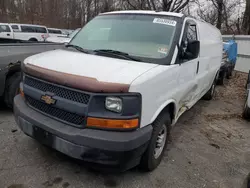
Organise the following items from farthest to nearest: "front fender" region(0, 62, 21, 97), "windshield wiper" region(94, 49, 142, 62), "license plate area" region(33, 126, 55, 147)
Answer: "front fender" region(0, 62, 21, 97) < "windshield wiper" region(94, 49, 142, 62) < "license plate area" region(33, 126, 55, 147)

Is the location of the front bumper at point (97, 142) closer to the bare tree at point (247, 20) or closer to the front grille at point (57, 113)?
the front grille at point (57, 113)

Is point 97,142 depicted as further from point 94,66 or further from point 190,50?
point 190,50

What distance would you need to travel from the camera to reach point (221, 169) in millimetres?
3314

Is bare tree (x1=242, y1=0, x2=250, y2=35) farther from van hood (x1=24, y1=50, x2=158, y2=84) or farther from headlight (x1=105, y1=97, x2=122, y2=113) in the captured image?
headlight (x1=105, y1=97, x2=122, y2=113)

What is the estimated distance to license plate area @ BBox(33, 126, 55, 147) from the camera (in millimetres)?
2486

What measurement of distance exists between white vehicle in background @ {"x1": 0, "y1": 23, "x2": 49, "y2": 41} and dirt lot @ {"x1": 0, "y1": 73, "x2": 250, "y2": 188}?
15800 mm

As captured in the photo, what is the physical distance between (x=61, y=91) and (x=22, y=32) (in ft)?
64.1

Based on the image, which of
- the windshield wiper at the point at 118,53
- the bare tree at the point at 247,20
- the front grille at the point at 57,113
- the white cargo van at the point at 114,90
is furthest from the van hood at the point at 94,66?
the bare tree at the point at 247,20

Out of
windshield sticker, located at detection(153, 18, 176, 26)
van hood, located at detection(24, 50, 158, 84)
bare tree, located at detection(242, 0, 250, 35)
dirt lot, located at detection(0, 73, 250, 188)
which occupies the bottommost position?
dirt lot, located at detection(0, 73, 250, 188)

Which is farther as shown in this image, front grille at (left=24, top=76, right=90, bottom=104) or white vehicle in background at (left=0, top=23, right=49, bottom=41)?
white vehicle in background at (left=0, top=23, right=49, bottom=41)

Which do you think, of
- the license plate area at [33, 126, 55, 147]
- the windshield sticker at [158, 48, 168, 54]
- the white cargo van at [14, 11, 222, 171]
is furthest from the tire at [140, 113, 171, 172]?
the license plate area at [33, 126, 55, 147]

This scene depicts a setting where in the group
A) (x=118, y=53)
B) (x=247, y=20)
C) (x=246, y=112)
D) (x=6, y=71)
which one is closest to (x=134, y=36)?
(x=118, y=53)

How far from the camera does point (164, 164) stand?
3260mm

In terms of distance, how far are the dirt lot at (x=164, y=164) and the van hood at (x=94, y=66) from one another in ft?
4.16
